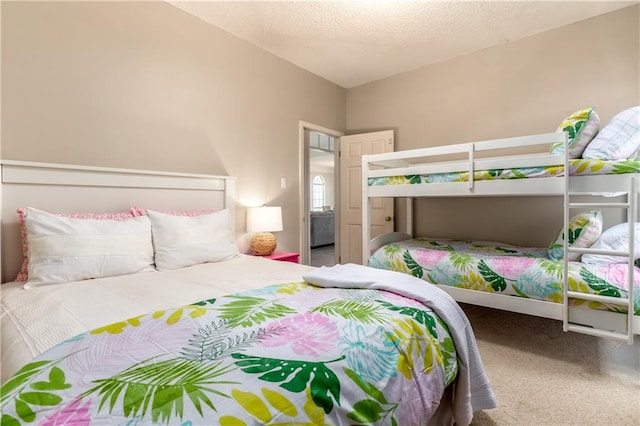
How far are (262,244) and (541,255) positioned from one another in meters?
2.25

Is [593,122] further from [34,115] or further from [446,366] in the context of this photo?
[34,115]

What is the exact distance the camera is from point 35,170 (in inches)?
72.0

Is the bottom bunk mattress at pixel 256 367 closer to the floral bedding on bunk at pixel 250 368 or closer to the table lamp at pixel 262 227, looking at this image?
the floral bedding on bunk at pixel 250 368

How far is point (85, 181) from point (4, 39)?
2.82 ft

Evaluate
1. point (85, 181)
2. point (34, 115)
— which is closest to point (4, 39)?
point (34, 115)

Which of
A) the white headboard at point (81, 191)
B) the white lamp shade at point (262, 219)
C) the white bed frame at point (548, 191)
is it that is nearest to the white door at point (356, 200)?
the white bed frame at point (548, 191)

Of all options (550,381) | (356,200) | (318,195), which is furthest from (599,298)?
(318,195)

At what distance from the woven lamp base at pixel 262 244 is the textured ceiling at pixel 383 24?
6.22 ft

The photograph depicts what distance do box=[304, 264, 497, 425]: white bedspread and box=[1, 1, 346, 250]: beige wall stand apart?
1.80 m

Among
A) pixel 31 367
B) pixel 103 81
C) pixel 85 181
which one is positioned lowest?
pixel 31 367

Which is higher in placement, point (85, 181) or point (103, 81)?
point (103, 81)

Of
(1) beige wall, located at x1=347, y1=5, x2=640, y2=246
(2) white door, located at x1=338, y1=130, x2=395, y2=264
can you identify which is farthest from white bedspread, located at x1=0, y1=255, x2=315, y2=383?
(1) beige wall, located at x1=347, y1=5, x2=640, y2=246

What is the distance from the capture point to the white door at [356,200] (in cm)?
388

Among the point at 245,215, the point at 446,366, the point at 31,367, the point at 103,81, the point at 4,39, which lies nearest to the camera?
the point at 31,367
